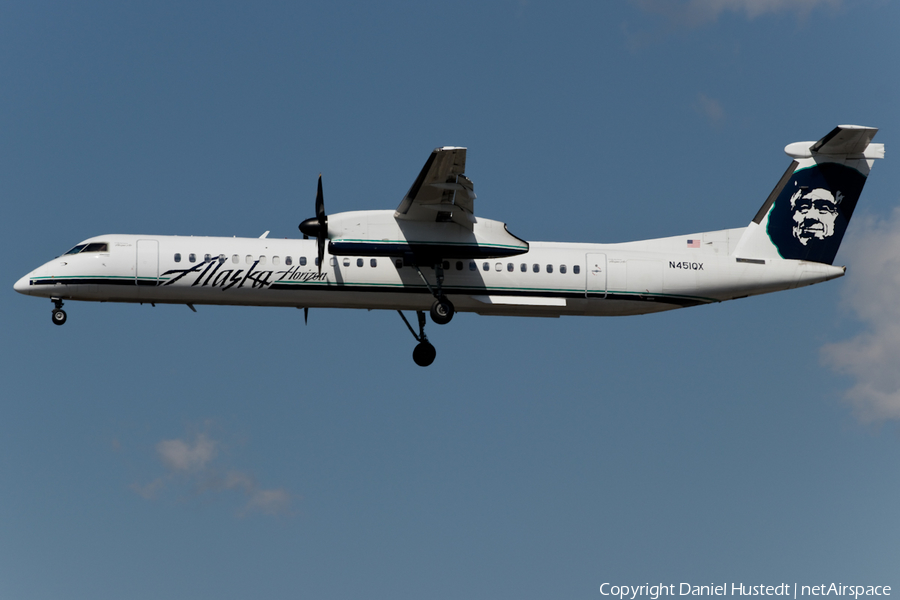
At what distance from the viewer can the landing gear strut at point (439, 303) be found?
2469 cm

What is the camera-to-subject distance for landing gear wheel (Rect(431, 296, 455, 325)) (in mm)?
24688

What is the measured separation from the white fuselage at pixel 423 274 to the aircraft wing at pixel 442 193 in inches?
47.4

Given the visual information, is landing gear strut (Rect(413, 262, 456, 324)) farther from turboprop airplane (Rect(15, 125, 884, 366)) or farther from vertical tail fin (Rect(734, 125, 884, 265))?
vertical tail fin (Rect(734, 125, 884, 265))

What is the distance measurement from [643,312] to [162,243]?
1171 cm

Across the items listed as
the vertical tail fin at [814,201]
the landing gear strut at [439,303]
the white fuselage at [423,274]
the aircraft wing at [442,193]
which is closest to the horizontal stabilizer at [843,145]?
the vertical tail fin at [814,201]

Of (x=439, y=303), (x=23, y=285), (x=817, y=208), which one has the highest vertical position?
(x=817, y=208)

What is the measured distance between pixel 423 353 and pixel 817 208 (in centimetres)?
1069

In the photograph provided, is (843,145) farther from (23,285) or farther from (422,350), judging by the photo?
(23,285)

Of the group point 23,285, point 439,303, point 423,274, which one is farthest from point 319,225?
point 23,285

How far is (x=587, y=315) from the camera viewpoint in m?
25.9

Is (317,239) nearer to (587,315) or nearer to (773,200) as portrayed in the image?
(587,315)

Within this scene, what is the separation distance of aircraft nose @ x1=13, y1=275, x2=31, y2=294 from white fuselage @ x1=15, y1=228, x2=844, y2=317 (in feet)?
0.08

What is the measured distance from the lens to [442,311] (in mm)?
24688

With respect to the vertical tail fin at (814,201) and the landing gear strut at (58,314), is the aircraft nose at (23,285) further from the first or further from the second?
the vertical tail fin at (814,201)
